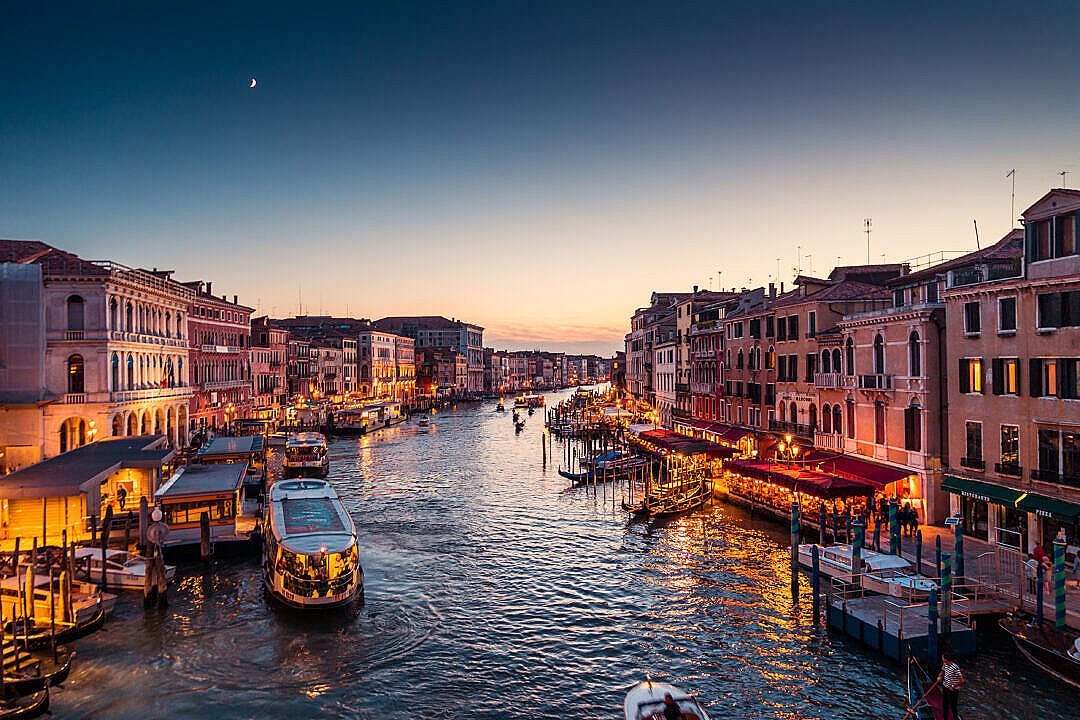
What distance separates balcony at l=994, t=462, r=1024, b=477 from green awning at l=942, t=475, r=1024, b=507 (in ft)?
1.49

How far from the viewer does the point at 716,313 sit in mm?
48750

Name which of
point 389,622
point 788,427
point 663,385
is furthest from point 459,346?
point 389,622

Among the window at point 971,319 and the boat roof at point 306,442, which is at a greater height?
the window at point 971,319

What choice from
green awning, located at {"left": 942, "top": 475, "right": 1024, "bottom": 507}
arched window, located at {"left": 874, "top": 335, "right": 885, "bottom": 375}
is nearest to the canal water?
green awning, located at {"left": 942, "top": 475, "right": 1024, "bottom": 507}

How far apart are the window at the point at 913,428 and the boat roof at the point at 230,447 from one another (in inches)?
1177

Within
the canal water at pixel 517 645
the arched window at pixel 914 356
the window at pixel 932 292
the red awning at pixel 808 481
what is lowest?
the canal water at pixel 517 645

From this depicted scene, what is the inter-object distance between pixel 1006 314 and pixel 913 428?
19.9 ft

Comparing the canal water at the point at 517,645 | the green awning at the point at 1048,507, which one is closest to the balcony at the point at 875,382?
the canal water at the point at 517,645

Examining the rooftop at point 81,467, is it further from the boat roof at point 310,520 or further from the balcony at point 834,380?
the balcony at point 834,380

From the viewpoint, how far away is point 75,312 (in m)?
34.4

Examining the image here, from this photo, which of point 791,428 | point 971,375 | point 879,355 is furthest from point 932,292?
point 791,428

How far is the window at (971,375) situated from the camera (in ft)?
73.0

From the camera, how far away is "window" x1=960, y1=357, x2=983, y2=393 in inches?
877

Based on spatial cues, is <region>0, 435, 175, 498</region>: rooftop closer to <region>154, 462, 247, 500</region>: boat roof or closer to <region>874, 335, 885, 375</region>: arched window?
<region>154, 462, 247, 500</region>: boat roof
